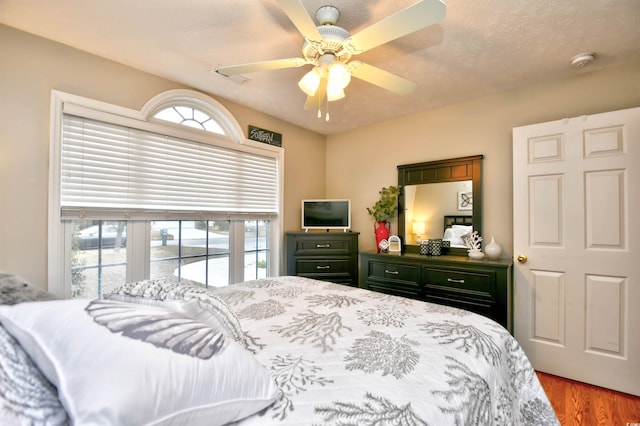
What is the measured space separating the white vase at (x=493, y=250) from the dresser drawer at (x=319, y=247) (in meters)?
1.41

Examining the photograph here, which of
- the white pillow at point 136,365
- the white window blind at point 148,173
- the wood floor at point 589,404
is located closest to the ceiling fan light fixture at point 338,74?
the white pillow at point 136,365

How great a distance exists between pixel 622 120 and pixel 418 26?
6.38 ft

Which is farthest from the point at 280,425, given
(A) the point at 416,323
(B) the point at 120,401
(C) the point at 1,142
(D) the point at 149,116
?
(D) the point at 149,116

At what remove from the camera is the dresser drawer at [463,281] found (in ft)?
7.76

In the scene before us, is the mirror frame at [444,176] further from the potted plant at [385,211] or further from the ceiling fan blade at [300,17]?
the ceiling fan blade at [300,17]

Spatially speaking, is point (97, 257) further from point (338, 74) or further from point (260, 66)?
point (338, 74)

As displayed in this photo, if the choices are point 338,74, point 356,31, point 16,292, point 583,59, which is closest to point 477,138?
point 583,59

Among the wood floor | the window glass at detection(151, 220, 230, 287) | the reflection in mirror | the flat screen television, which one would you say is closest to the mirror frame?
the reflection in mirror

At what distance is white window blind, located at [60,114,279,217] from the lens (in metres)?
2.03

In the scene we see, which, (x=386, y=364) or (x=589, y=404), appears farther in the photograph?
(x=589, y=404)

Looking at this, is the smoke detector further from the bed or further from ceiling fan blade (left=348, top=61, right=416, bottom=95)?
the bed

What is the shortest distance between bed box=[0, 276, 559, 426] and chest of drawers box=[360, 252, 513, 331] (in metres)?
1.08

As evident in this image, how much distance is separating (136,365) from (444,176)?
3046 mm

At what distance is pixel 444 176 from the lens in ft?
9.90
